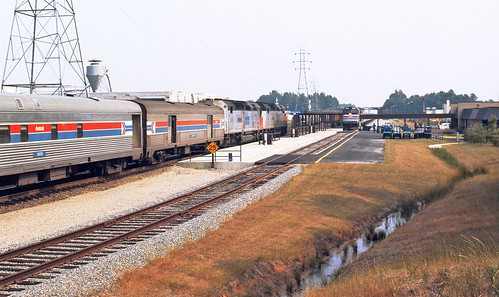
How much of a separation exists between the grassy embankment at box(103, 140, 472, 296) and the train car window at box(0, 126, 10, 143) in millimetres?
8962

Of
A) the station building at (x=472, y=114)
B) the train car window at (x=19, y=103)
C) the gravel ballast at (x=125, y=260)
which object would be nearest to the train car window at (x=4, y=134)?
the train car window at (x=19, y=103)

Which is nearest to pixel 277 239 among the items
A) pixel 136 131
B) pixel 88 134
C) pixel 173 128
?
pixel 88 134

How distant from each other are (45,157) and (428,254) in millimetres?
15599

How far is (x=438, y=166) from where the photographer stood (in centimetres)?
3678

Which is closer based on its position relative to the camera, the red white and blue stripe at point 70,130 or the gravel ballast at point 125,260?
the gravel ballast at point 125,260

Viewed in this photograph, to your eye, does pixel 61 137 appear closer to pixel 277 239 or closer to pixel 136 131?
pixel 136 131

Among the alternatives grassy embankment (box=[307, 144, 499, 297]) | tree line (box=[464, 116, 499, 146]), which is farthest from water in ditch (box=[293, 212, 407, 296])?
tree line (box=[464, 116, 499, 146])

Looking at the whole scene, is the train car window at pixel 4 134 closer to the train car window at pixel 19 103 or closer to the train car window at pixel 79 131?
the train car window at pixel 19 103

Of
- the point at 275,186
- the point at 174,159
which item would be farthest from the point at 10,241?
the point at 174,159

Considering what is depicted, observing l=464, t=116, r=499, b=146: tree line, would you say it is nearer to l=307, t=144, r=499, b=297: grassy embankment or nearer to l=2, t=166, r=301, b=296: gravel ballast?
l=307, t=144, r=499, b=297: grassy embankment

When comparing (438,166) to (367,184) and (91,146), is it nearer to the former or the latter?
(367,184)

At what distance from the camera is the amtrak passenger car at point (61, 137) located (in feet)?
62.1

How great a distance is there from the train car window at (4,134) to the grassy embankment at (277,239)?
8962 mm

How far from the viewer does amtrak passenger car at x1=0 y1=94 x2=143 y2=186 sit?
18938mm
